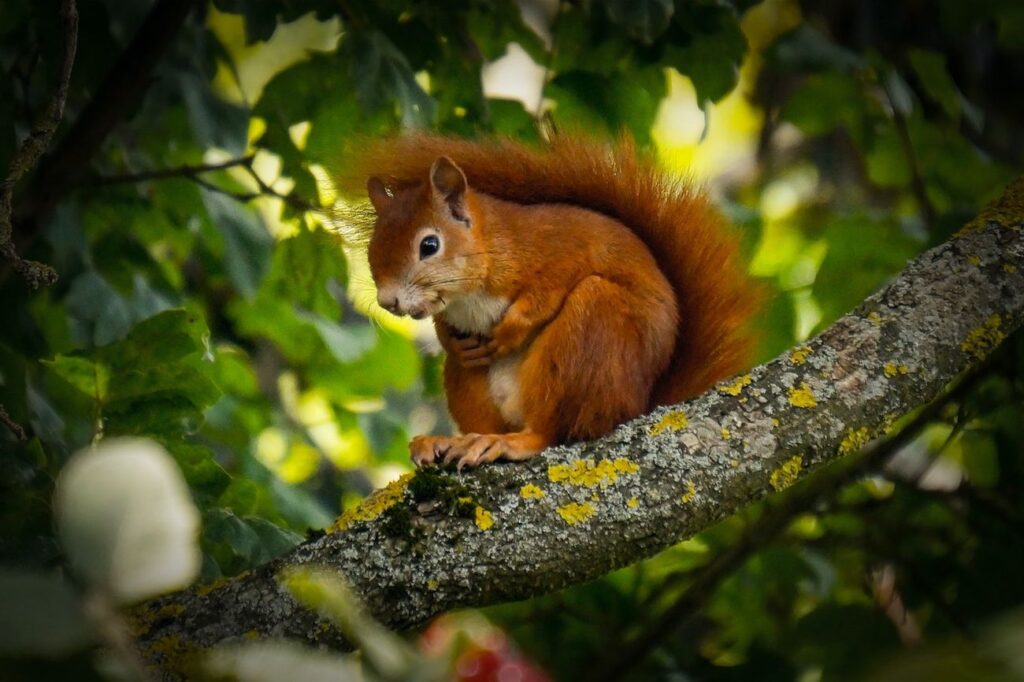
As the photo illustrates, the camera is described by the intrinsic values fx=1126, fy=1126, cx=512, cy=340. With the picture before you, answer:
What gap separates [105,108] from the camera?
212 centimetres

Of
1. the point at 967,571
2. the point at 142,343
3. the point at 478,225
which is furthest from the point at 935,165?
the point at 142,343

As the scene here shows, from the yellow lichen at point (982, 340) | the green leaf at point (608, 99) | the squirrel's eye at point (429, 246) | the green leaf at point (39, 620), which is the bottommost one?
the yellow lichen at point (982, 340)

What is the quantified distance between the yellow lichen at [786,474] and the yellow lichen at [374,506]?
475mm

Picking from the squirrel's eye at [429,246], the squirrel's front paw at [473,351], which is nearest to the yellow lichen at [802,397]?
the squirrel's front paw at [473,351]

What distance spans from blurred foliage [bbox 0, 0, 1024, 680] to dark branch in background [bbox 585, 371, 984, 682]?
2cm

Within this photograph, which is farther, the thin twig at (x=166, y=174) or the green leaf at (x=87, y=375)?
the thin twig at (x=166, y=174)

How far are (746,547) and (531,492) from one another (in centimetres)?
95

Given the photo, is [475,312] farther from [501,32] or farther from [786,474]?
[786,474]

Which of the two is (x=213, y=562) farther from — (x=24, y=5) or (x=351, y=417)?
(x=351, y=417)

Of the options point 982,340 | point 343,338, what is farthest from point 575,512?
point 343,338

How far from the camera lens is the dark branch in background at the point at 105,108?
82.4 inches

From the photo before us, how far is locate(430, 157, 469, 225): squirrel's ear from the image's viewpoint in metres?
2.06

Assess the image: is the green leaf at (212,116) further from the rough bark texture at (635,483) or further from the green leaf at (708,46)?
the rough bark texture at (635,483)

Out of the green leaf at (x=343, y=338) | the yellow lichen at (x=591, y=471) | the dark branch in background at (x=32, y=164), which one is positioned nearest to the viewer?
the dark branch in background at (x=32, y=164)
